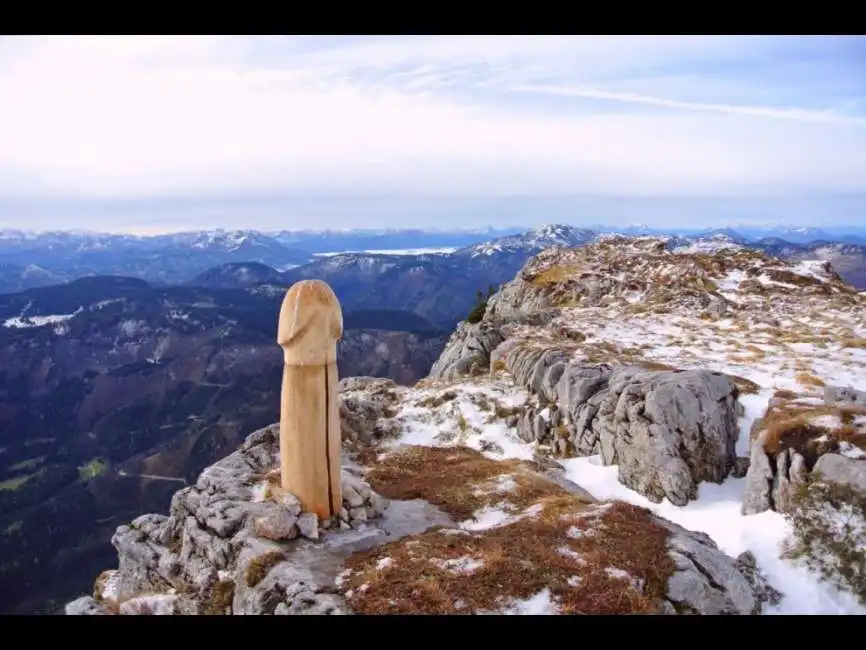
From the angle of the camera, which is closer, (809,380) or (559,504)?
(559,504)

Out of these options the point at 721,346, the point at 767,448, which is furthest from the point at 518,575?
the point at 721,346

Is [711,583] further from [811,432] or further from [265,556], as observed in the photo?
[265,556]

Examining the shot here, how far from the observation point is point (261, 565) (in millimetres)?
12102

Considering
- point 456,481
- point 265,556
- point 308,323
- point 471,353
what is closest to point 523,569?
point 265,556

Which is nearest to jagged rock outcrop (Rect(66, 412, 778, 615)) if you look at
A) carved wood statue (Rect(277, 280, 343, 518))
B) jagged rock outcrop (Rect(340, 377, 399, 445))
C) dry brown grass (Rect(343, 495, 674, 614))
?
dry brown grass (Rect(343, 495, 674, 614))

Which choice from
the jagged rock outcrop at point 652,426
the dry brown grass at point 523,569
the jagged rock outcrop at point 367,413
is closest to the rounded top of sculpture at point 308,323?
the dry brown grass at point 523,569

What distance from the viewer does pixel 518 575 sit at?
450 inches

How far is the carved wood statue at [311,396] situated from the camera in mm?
13281

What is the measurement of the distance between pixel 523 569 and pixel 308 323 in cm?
701

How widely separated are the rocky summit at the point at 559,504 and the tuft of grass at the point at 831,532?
40 mm
